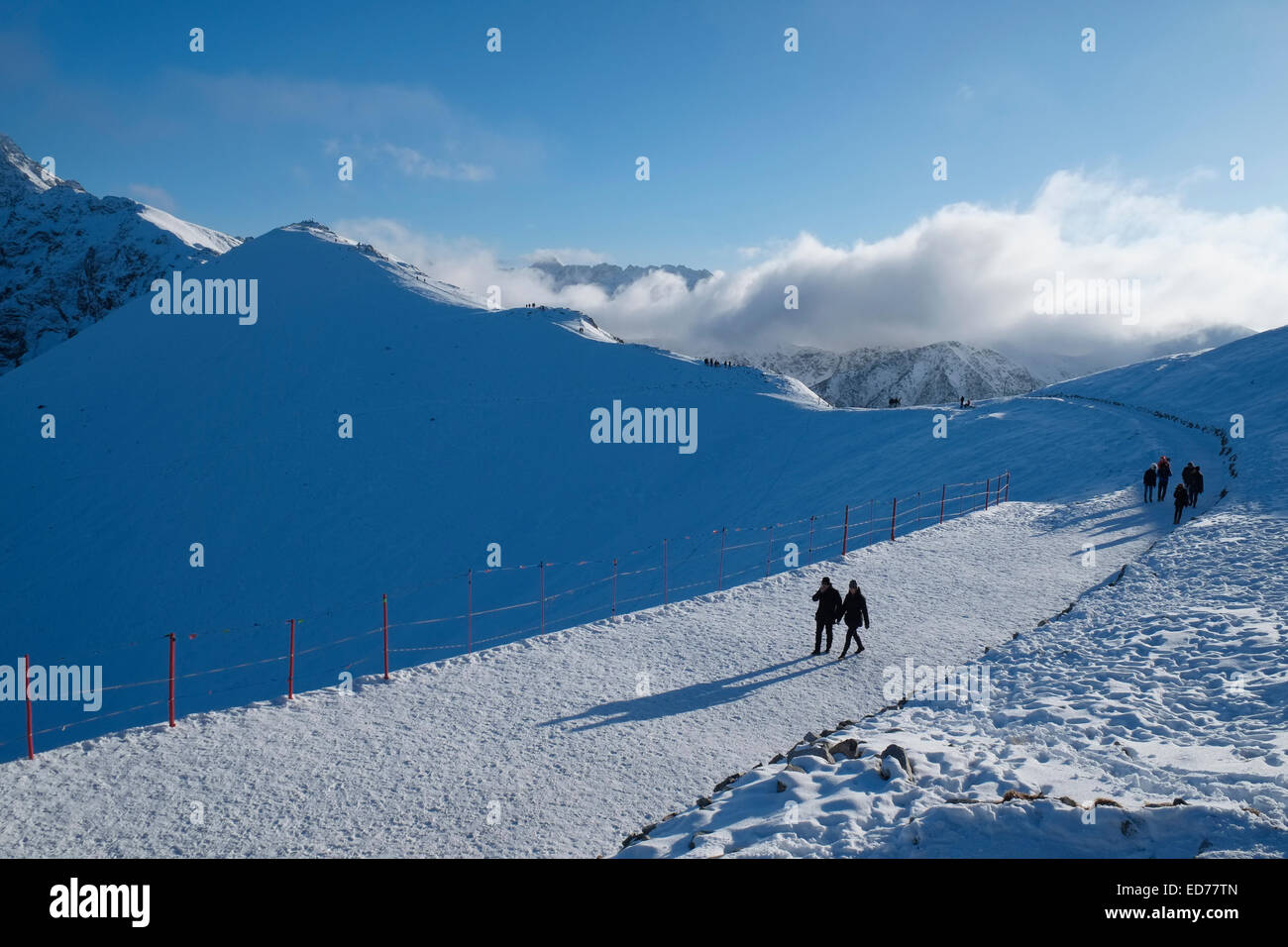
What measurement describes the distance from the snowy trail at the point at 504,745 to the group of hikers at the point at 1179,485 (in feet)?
33.7

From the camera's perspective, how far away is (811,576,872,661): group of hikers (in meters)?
15.1

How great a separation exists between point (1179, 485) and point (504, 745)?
82.3ft

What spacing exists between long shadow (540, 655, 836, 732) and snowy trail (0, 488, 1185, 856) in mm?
48

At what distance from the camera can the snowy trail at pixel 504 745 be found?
8945 millimetres

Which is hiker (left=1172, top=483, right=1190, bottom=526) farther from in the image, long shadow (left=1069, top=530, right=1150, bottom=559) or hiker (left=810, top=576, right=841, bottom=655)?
hiker (left=810, top=576, right=841, bottom=655)

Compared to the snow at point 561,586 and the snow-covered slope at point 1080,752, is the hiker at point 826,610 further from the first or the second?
the snow-covered slope at point 1080,752
